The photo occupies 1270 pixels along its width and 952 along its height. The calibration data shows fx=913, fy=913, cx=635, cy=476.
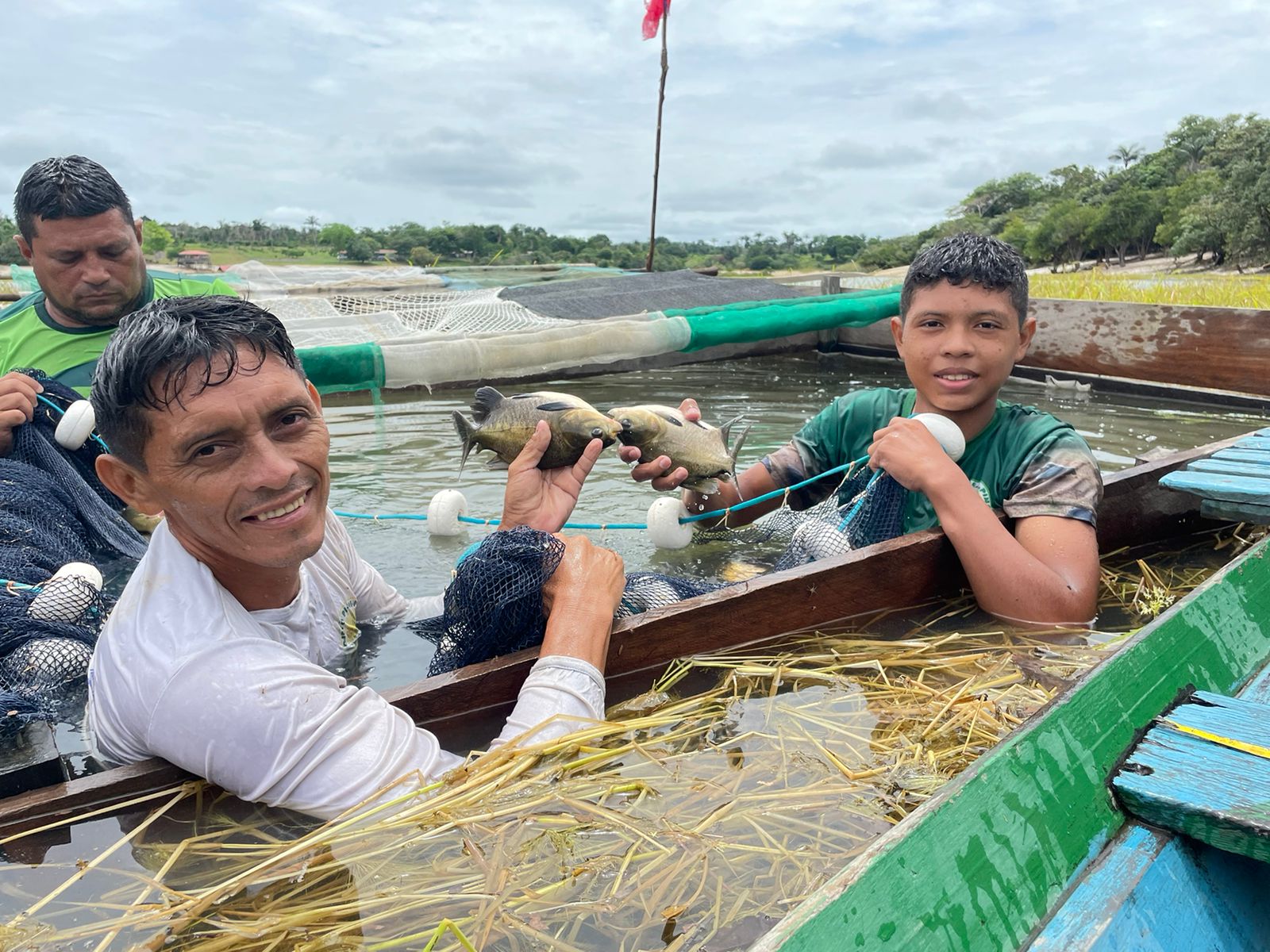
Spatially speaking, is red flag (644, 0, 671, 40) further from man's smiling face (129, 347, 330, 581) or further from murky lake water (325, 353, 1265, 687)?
man's smiling face (129, 347, 330, 581)

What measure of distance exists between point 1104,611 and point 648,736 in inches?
85.3

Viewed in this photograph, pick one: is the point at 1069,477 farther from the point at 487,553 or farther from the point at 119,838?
the point at 119,838

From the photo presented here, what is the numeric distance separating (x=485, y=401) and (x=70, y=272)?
9.21 feet

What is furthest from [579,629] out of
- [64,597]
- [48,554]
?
[48,554]

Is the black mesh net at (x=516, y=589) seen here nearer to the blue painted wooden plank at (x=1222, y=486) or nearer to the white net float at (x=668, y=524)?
the white net float at (x=668, y=524)

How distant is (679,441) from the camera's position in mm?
3965

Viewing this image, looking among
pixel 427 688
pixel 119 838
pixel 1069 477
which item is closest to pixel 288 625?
pixel 427 688

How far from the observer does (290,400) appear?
7.30 ft

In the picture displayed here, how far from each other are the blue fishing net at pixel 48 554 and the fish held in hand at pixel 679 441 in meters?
2.13

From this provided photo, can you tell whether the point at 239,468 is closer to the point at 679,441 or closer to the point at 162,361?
the point at 162,361

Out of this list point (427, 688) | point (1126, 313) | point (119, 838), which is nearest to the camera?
point (119, 838)

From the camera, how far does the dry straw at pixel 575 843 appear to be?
177cm

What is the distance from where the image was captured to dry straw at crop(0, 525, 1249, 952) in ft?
5.82

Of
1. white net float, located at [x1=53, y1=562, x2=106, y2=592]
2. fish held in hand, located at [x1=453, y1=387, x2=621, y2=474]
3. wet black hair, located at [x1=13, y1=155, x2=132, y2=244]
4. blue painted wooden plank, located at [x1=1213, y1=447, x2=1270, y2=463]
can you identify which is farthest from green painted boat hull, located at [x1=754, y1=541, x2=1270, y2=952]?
wet black hair, located at [x1=13, y1=155, x2=132, y2=244]
